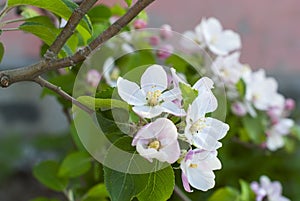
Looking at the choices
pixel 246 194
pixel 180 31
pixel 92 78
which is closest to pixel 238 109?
pixel 246 194

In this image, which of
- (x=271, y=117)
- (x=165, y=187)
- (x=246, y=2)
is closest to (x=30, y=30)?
(x=165, y=187)

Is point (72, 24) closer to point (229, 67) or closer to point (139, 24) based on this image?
point (139, 24)

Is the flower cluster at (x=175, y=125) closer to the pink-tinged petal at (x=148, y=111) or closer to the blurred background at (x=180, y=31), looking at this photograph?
the pink-tinged petal at (x=148, y=111)

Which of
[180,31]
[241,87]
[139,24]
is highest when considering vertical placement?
[139,24]

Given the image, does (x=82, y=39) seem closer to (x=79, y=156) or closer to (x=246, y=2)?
(x=79, y=156)

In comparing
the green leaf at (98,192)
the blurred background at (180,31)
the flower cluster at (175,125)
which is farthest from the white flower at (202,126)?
the blurred background at (180,31)

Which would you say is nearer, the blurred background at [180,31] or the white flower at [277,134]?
the white flower at [277,134]
